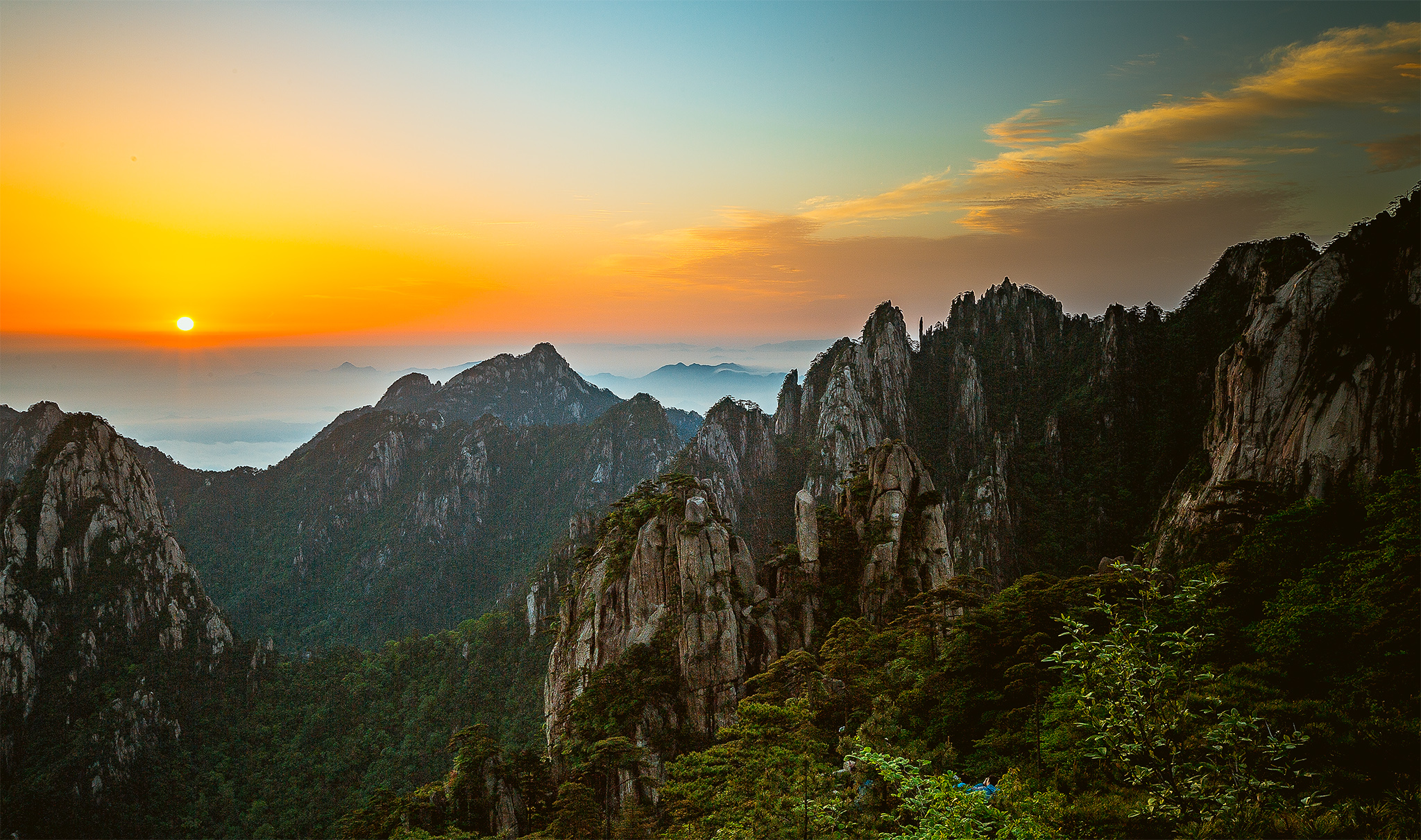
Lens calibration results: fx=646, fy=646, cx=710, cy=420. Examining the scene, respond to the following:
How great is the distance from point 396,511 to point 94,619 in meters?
97.1

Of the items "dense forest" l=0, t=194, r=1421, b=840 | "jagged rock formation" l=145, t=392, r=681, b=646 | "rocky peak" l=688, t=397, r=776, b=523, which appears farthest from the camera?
"jagged rock formation" l=145, t=392, r=681, b=646

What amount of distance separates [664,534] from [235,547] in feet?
Answer: 557

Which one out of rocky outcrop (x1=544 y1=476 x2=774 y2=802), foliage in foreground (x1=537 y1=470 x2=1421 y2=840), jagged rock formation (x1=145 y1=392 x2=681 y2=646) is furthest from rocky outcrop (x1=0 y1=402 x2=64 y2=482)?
foliage in foreground (x1=537 y1=470 x2=1421 y2=840)

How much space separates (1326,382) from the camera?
84.1 feet

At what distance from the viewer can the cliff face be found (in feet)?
217

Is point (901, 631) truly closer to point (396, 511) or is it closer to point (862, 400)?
point (862, 400)

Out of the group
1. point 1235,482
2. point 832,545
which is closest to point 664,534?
point 832,545

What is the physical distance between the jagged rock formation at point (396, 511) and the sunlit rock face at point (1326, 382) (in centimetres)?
12926

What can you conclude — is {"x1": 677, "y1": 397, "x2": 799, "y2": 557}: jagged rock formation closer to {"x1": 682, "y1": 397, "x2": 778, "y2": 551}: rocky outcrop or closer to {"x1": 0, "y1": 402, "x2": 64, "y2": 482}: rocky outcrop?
{"x1": 682, "y1": 397, "x2": 778, "y2": 551}: rocky outcrop

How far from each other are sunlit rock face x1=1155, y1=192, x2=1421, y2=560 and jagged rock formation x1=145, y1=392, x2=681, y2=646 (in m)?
129

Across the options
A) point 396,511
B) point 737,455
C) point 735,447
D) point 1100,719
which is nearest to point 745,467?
point 737,455

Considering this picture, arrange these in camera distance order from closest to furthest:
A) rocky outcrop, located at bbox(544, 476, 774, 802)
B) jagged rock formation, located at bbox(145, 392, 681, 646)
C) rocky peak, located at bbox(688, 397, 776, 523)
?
rocky outcrop, located at bbox(544, 476, 774, 802)
rocky peak, located at bbox(688, 397, 776, 523)
jagged rock formation, located at bbox(145, 392, 681, 646)

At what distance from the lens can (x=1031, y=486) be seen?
8012 cm

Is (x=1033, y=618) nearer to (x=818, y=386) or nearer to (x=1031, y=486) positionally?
(x=1031, y=486)
